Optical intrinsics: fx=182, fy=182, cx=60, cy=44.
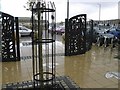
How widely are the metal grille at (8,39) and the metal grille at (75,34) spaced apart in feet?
6.01

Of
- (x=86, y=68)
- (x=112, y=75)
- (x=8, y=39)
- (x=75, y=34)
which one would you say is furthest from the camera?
(x=75, y=34)

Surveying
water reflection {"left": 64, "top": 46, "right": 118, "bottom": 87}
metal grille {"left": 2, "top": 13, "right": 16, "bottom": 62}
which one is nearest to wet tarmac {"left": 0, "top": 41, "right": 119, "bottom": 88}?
water reflection {"left": 64, "top": 46, "right": 118, "bottom": 87}

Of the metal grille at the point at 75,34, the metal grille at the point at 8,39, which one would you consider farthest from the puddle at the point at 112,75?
the metal grille at the point at 8,39

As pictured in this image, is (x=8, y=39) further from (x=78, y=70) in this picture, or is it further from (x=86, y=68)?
(x=86, y=68)

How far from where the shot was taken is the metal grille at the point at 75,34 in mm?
6272

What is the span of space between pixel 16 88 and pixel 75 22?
3.55 metres

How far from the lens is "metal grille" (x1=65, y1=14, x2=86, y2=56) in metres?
6.27

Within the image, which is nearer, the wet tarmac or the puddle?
the wet tarmac

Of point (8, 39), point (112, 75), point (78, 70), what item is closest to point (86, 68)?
point (78, 70)

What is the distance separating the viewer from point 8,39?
5.50 meters

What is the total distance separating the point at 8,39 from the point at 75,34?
2276 mm

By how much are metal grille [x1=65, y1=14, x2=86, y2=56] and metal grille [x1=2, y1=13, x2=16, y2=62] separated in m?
1.83

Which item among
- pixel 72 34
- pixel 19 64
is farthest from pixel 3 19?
pixel 72 34

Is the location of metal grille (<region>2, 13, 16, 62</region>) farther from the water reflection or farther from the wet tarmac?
the water reflection
